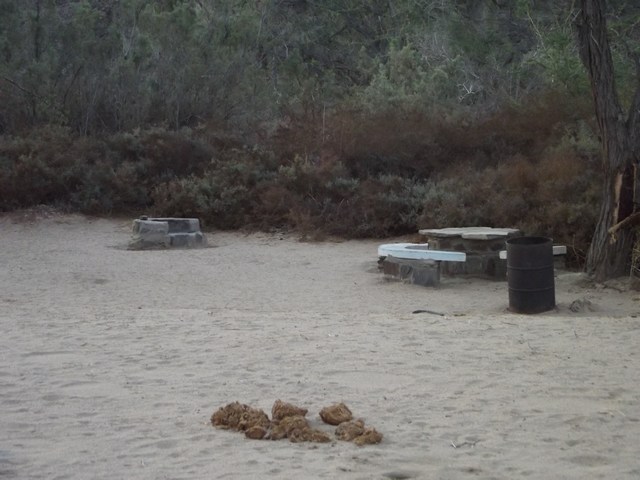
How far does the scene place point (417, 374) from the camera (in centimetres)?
637

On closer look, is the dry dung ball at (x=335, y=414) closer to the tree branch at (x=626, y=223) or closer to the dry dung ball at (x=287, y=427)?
the dry dung ball at (x=287, y=427)

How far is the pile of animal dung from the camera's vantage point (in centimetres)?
488

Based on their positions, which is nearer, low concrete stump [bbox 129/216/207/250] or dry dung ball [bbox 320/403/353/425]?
dry dung ball [bbox 320/403/353/425]

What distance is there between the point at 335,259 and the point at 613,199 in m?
4.62

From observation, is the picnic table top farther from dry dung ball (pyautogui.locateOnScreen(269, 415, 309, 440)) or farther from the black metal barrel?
dry dung ball (pyautogui.locateOnScreen(269, 415, 309, 440))

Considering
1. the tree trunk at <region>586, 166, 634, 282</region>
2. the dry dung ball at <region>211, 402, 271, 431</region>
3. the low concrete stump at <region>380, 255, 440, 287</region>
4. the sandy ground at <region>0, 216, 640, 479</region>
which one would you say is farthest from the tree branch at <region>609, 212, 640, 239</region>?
the dry dung ball at <region>211, 402, 271, 431</region>

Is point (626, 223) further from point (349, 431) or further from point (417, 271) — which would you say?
point (349, 431)

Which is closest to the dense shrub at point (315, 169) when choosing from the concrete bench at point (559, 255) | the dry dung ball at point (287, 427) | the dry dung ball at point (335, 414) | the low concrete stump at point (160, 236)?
the low concrete stump at point (160, 236)

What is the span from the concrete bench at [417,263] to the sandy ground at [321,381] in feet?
1.57

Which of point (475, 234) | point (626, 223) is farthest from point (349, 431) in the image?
point (475, 234)

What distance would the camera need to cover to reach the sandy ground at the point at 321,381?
4.57 meters

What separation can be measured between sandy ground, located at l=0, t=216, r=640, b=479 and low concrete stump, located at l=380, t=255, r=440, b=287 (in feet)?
1.41

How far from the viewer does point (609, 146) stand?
12438 mm

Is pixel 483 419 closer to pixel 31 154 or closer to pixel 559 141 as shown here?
pixel 559 141
